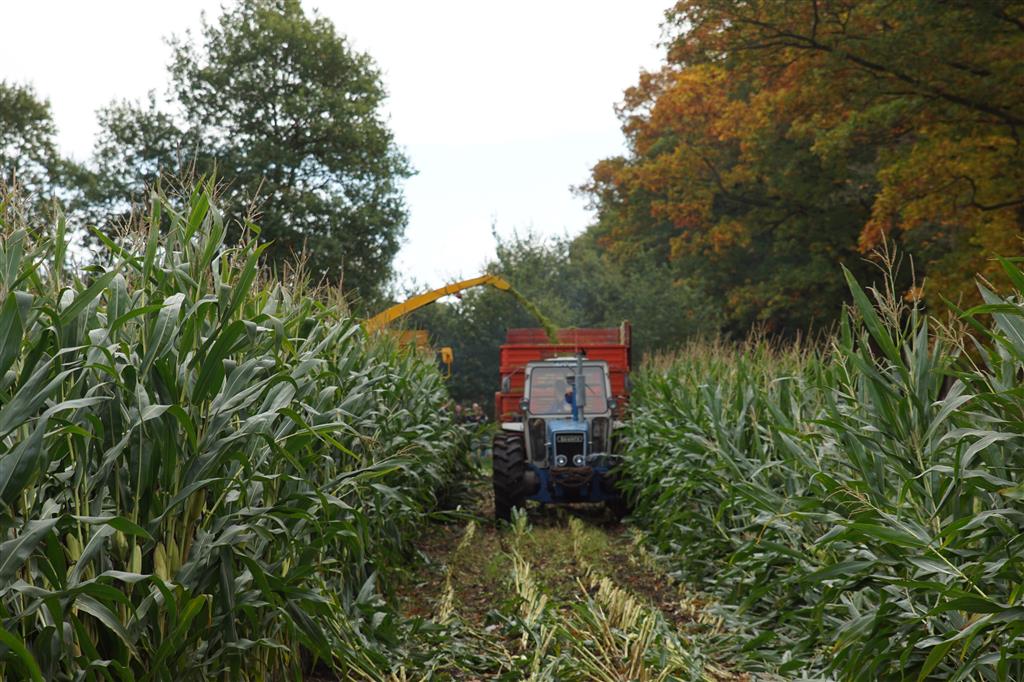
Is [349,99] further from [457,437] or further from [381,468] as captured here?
[381,468]

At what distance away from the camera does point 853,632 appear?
458cm

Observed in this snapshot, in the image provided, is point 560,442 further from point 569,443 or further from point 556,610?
point 556,610

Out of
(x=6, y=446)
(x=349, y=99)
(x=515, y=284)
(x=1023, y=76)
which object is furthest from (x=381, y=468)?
(x=515, y=284)

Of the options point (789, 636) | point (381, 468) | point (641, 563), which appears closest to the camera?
point (381, 468)

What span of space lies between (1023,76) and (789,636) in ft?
37.2

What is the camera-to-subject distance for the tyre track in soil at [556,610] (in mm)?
5961

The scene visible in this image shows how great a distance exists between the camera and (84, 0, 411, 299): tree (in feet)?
98.6

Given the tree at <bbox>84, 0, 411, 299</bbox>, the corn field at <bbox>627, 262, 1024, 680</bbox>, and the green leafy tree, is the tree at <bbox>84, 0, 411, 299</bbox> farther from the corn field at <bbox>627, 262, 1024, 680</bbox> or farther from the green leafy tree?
the corn field at <bbox>627, 262, 1024, 680</bbox>

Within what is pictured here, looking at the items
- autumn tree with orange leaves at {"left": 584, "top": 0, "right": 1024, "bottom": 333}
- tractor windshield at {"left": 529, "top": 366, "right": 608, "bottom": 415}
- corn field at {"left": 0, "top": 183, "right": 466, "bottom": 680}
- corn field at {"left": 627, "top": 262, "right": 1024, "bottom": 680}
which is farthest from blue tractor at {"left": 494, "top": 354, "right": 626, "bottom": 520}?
corn field at {"left": 0, "top": 183, "right": 466, "bottom": 680}

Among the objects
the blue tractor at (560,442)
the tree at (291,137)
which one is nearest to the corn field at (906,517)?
the blue tractor at (560,442)

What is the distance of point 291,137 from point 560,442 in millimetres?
21524

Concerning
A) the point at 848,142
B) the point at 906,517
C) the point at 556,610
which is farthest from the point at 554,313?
the point at 906,517

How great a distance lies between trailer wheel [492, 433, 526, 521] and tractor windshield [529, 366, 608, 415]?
36.9 inches

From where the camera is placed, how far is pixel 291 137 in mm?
31766
